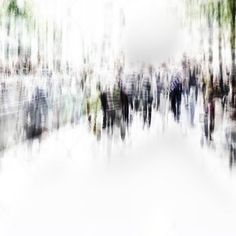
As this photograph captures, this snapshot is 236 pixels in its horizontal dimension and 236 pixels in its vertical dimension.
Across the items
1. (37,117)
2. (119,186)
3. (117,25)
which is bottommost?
(119,186)

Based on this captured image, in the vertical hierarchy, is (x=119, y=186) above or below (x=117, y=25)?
below

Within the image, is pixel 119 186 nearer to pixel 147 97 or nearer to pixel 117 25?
pixel 147 97

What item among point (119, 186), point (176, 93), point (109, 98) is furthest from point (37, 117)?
point (176, 93)

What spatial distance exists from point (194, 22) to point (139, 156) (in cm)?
54

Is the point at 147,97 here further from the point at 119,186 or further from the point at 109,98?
the point at 119,186

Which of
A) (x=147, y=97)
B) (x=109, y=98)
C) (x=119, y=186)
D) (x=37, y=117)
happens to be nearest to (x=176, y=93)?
(x=147, y=97)

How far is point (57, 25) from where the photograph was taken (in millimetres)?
1968

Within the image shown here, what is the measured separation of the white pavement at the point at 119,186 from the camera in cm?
190

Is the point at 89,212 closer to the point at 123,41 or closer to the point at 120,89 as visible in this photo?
the point at 120,89

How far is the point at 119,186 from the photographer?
6.33 feet

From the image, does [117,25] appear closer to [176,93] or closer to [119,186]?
[176,93]

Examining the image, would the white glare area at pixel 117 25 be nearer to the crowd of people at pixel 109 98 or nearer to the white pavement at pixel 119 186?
the crowd of people at pixel 109 98

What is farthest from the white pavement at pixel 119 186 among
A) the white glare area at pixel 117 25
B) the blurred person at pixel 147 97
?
the white glare area at pixel 117 25

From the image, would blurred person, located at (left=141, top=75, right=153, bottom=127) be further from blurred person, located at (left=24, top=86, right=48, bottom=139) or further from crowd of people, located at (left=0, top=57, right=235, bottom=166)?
blurred person, located at (left=24, top=86, right=48, bottom=139)
